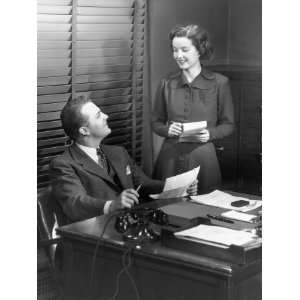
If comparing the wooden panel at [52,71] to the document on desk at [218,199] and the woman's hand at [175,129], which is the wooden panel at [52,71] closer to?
the woman's hand at [175,129]

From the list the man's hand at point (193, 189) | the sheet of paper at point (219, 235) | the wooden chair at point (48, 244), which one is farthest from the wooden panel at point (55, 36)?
the sheet of paper at point (219, 235)

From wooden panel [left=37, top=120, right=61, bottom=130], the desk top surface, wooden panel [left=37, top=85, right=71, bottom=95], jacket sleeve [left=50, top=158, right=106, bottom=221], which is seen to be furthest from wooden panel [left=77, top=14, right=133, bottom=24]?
the desk top surface

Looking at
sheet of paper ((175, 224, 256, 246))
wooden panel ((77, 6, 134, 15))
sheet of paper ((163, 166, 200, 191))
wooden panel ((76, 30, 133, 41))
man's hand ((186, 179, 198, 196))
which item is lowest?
sheet of paper ((175, 224, 256, 246))

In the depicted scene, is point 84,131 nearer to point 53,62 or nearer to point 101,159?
point 101,159

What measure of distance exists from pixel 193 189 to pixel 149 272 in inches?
10.4

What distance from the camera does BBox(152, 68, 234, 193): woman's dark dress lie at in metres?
2.11

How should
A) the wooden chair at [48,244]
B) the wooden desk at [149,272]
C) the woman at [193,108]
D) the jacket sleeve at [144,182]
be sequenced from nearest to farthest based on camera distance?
1. the wooden desk at [149,272]
2. the woman at [193,108]
3. the jacket sleeve at [144,182]
4. the wooden chair at [48,244]

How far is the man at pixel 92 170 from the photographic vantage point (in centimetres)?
225

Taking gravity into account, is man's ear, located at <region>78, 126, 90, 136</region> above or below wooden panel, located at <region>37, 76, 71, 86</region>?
below

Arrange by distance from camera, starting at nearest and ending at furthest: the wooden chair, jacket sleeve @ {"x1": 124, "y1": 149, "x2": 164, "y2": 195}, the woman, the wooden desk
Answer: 1. the wooden desk
2. the woman
3. jacket sleeve @ {"x1": 124, "y1": 149, "x2": 164, "y2": 195}
4. the wooden chair

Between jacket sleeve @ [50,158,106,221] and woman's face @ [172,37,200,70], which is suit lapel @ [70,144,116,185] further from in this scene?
woman's face @ [172,37,200,70]

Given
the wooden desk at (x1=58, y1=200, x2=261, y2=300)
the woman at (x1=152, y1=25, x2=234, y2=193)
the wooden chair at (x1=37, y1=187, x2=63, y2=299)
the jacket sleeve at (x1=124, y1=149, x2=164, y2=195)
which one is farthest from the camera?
the wooden chair at (x1=37, y1=187, x2=63, y2=299)

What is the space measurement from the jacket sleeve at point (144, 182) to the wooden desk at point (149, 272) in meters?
0.05
